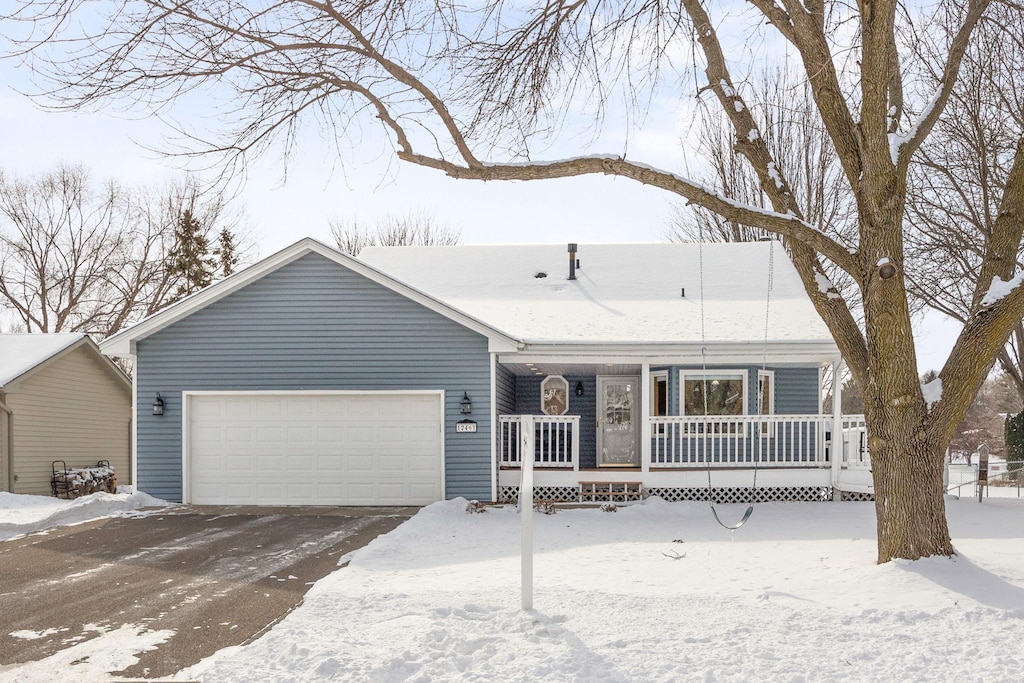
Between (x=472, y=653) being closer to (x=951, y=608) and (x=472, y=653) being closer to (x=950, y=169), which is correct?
(x=951, y=608)

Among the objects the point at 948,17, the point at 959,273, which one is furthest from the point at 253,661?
the point at 959,273

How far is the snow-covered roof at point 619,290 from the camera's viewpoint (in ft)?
47.8

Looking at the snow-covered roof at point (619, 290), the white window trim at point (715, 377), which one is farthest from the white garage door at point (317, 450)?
the white window trim at point (715, 377)

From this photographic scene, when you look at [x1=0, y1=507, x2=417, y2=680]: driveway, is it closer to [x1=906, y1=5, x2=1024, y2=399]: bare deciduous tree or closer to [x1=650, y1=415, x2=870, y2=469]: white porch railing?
[x1=650, y1=415, x2=870, y2=469]: white porch railing

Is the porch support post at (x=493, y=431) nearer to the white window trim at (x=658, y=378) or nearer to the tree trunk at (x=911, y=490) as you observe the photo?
the white window trim at (x=658, y=378)

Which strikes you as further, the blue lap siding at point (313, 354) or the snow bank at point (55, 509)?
the blue lap siding at point (313, 354)

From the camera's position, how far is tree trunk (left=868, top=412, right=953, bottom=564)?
7375mm

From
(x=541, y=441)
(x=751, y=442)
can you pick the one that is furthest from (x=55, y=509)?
(x=751, y=442)

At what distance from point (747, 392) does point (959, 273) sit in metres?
9.36

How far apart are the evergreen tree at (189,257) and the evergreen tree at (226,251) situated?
1.72 ft

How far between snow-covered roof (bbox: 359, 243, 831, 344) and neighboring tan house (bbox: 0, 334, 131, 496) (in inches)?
308

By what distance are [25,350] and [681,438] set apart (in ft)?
50.1

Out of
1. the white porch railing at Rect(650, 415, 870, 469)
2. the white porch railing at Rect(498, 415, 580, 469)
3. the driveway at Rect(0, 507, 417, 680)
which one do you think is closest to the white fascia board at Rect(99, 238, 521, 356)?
the white porch railing at Rect(498, 415, 580, 469)

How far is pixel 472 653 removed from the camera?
5.51 m
